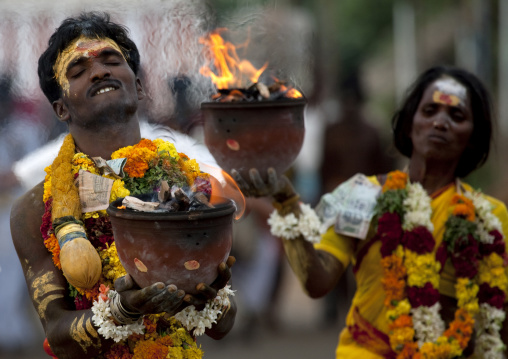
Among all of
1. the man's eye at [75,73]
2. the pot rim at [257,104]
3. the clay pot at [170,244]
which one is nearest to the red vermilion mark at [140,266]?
the clay pot at [170,244]

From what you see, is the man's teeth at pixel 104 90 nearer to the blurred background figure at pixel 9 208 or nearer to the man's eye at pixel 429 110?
the blurred background figure at pixel 9 208

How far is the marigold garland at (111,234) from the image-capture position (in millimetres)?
2938

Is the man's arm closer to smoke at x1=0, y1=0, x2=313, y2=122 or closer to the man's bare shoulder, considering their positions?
the man's bare shoulder

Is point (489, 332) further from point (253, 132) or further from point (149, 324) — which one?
point (149, 324)

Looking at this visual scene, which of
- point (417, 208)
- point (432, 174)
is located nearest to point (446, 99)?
point (432, 174)

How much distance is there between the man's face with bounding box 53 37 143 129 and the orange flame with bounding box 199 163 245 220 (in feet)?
1.48

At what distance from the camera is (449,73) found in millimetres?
4422

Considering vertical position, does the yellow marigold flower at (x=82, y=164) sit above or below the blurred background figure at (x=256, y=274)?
above

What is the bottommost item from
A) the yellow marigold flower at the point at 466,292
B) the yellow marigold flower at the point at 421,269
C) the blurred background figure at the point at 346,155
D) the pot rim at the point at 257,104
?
the blurred background figure at the point at 346,155

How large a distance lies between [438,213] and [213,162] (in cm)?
146

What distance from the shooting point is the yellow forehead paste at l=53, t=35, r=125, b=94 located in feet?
9.91

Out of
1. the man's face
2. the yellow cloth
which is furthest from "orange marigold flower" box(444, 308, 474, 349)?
the man's face

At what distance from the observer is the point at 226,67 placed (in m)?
3.83

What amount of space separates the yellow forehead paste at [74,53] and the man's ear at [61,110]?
3.4 inches
